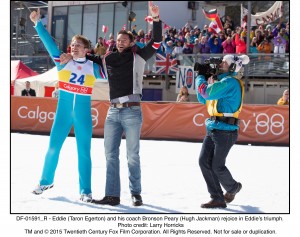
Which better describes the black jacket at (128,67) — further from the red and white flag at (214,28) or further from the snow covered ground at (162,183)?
the red and white flag at (214,28)

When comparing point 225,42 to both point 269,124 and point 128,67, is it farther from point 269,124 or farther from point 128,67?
point 128,67

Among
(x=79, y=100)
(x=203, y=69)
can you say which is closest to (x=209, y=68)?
(x=203, y=69)

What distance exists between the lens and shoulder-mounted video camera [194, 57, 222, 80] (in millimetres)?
4977

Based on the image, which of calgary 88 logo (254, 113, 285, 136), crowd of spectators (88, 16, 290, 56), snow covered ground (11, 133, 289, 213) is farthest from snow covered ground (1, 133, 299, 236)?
crowd of spectators (88, 16, 290, 56)

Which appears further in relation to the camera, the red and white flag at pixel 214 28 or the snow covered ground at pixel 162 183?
the red and white flag at pixel 214 28

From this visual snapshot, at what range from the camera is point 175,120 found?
14414 mm

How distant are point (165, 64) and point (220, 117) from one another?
1437cm

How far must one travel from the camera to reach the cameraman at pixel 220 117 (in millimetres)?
4847

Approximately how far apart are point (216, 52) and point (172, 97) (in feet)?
12.5

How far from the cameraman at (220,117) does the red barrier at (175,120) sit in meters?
8.63

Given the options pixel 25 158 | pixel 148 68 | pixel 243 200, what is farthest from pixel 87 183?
pixel 148 68

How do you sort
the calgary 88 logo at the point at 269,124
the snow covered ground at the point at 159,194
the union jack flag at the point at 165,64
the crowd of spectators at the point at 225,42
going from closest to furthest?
1. the snow covered ground at the point at 159,194
2. the calgary 88 logo at the point at 269,124
3. the crowd of spectators at the point at 225,42
4. the union jack flag at the point at 165,64

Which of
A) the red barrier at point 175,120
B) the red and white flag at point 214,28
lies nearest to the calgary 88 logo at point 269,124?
the red barrier at point 175,120

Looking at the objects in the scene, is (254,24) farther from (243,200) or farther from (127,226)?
(127,226)
